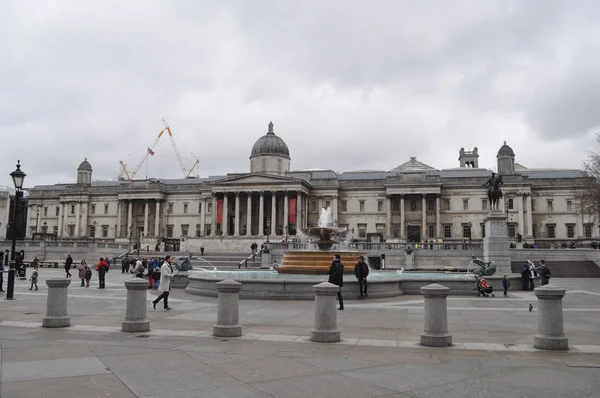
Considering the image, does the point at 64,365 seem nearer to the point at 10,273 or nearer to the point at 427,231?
the point at 10,273

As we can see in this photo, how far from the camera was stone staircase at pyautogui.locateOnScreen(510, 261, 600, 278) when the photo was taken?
4570 centimetres

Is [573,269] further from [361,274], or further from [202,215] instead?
[202,215]

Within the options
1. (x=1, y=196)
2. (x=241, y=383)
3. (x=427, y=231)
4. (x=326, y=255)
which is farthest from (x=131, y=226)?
(x=241, y=383)

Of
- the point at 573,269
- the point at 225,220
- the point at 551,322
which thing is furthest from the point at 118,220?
the point at 551,322

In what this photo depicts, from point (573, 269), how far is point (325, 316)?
43.1m

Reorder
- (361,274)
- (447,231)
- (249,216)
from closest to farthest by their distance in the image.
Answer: (361,274) → (249,216) → (447,231)

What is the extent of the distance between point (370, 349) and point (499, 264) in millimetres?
26317

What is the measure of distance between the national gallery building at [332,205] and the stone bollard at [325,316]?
226ft

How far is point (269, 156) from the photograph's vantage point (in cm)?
9394

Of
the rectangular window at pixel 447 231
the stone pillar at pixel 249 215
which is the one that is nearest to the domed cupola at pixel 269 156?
the stone pillar at pixel 249 215

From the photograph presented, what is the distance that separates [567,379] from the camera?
8.48 metres

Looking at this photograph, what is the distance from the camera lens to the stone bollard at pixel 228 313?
12.7 m

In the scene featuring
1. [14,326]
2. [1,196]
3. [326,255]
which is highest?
[1,196]

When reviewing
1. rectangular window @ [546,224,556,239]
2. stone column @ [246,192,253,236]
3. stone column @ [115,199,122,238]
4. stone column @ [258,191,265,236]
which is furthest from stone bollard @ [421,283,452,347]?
stone column @ [115,199,122,238]
